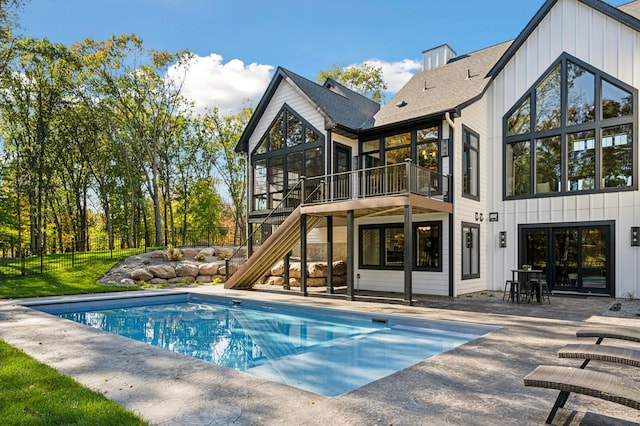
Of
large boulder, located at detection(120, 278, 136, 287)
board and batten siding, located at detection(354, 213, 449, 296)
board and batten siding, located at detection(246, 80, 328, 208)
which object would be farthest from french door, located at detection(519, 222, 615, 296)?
large boulder, located at detection(120, 278, 136, 287)

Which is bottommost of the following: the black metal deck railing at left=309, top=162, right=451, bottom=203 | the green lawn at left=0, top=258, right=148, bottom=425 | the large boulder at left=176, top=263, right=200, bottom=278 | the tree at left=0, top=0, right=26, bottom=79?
the large boulder at left=176, top=263, right=200, bottom=278

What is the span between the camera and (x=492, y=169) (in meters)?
13.8

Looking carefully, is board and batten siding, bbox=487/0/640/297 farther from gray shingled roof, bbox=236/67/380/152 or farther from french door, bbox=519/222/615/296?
gray shingled roof, bbox=236/67/380/152

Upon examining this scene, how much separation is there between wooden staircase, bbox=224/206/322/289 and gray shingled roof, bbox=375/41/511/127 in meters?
4.14

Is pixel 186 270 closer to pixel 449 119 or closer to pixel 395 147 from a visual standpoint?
pixel 395 147

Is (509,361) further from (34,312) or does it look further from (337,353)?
(34,312)

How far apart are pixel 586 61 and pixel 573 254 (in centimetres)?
560

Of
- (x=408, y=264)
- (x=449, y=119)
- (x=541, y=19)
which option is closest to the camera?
(x=408, y=264)

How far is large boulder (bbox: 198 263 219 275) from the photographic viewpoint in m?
17.1

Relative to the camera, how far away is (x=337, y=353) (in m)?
6.54

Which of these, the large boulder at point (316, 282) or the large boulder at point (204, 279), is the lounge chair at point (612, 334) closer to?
the large boulder at point (316, 282)

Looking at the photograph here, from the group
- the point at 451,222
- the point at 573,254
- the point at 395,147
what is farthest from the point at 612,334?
the point at 395,147

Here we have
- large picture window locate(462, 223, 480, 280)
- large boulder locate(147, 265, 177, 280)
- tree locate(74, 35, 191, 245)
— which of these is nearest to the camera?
large picture window locate(462, 223, 480, 280)

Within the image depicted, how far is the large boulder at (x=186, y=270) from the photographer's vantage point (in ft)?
54.8
